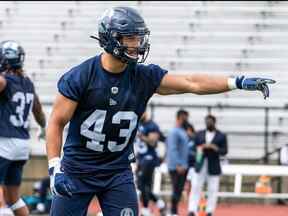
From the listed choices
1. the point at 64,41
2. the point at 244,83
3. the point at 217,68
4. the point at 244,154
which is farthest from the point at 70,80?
the point at 64,41

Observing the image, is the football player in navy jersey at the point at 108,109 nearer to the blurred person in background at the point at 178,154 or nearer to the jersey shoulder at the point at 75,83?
the jersey shoulder at the point at 75,83

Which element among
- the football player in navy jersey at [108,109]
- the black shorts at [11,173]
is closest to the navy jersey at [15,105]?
the black shorts at [11,173]

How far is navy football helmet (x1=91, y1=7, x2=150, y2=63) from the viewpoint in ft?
19.7

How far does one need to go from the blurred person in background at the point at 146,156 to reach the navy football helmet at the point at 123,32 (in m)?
7.45

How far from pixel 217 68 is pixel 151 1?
10.6ft

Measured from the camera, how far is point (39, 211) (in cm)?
1470

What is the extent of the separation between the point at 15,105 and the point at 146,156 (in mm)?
5119

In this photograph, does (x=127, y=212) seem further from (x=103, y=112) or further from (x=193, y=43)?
(x=193, y=43)

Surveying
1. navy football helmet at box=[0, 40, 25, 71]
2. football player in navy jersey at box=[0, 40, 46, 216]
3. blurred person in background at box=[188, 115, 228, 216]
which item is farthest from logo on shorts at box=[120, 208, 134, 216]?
blurred person in background at box=[188, 115, 228, 216]

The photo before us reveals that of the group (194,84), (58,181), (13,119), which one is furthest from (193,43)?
(58,181)

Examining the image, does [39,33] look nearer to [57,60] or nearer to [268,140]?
[57,60]

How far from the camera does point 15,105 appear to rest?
8938 mm

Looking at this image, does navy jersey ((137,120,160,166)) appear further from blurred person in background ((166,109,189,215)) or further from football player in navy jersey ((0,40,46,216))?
football player in navy jersey ((0,40,46,216))

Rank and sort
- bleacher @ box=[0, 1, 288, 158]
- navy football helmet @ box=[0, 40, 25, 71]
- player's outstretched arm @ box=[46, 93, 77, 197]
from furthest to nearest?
bleacher @ box=[0, 1, 288, 158], navy football helmet @ box=[0, 40, 25, 71], player's outstretched arm @ box=[46, 93, 77, 197]
